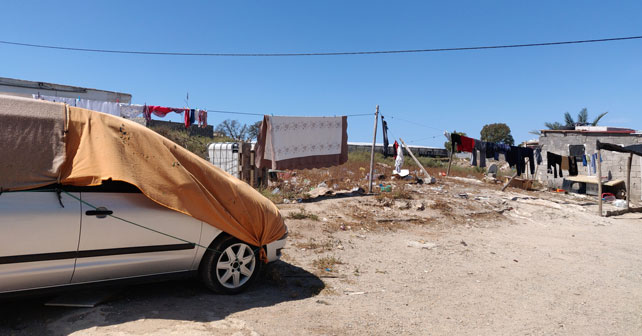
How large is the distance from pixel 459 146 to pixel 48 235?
14781 millimetres

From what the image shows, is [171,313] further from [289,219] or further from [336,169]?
[336,169]

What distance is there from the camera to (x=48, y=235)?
10.8ft

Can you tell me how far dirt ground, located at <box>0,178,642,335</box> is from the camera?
→ 3.72 metres

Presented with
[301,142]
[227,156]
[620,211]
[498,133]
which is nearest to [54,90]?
[227,156]

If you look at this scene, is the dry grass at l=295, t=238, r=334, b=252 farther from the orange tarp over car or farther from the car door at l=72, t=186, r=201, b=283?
the car door at l=72, t=186, r=201, b=283

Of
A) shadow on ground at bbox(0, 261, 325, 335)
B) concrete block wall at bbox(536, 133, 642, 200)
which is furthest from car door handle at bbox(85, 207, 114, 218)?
concrete block wall at bbox(536, 133, 642, 200)

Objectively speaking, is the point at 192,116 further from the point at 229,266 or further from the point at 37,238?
the point at 37,238

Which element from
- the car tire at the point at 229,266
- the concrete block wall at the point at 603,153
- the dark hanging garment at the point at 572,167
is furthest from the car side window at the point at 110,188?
the concrete block wall at the point at 603,153

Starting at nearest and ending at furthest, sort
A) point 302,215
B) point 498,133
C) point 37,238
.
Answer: point 37,238
point 302,215
point 498,133

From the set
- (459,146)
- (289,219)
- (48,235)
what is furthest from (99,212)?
(459,146)

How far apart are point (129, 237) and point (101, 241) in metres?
0.23

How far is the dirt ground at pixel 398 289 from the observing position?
146 inches

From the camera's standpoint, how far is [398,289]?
213 inches

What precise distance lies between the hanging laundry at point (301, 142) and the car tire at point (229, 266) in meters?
6.38
